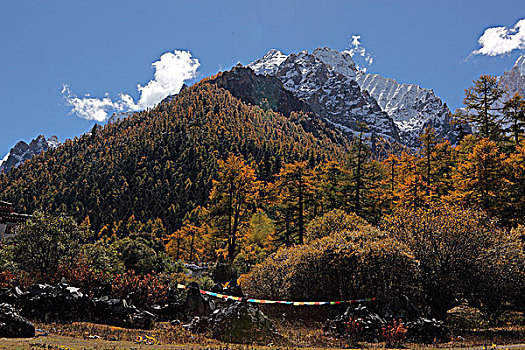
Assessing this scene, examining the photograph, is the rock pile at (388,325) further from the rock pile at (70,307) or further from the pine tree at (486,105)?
the pine tree at (486,105)

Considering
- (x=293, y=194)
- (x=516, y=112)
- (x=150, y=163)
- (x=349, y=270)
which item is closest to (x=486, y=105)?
(x=516, y=112)

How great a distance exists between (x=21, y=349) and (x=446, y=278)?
50.2 feet

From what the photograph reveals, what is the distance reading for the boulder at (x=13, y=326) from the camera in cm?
853

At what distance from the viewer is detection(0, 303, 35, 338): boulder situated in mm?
8531

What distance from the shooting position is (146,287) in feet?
47.5

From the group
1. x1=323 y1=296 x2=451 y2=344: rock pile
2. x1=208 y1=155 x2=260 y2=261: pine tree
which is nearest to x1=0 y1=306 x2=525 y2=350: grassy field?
x1=323 y1=296 x2=451 y2=344: rock pile

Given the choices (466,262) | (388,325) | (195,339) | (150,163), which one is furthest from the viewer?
(150,163)

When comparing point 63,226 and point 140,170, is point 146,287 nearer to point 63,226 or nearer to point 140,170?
point 63,226

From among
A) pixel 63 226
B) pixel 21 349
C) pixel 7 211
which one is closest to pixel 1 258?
pixel 63 226

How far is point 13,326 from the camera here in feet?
28.3

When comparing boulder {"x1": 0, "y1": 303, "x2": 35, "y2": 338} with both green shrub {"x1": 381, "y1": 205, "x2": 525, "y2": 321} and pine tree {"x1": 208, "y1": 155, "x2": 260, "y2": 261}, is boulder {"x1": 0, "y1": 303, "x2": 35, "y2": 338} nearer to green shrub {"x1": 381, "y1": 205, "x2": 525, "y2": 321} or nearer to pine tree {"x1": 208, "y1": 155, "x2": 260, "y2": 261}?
green shrub {"x1": 381, "y1": 205, "x2": 525, "y2": 321}

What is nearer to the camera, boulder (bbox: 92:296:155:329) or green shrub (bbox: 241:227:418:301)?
boulder (bbox: 92:296:155:329)

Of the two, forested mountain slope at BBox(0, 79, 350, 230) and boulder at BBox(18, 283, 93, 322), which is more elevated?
forested mountain slope at BBox(0, 79, 350, 230)

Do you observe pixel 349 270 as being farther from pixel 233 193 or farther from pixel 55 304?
pixel 233 193
